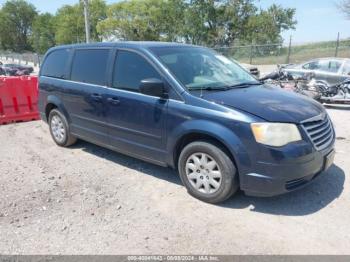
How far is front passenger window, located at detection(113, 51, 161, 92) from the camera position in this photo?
475 cm

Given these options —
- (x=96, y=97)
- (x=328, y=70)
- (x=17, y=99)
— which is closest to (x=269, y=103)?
(x=96, y=97)

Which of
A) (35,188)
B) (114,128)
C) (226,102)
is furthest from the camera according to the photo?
(114,128)

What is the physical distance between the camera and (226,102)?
409 cm

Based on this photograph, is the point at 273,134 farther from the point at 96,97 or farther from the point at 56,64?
the point at 56,64

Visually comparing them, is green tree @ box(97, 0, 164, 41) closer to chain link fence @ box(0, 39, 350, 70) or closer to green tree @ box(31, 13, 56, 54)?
chain link fence @ box(0, 39, 350, 70)

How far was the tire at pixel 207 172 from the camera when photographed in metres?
4.04

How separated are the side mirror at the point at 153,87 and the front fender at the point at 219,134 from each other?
1.58 ft

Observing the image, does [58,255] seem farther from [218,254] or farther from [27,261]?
[218,254]

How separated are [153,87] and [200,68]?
0.86m

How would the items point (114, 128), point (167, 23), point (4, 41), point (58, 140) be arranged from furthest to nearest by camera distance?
point (4, 41) < point (167, 23) < point (58, 140) < point (114, 128)

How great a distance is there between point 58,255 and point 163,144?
1808 millimetres

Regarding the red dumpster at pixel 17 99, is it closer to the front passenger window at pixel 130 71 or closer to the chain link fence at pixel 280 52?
the front passenger window at pixel 130 71

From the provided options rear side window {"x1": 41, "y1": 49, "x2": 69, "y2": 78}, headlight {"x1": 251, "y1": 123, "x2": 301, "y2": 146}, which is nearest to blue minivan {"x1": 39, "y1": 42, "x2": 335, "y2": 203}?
headlight {"x1": 251, "y1": 123, "x2": 301, "y2": 146}

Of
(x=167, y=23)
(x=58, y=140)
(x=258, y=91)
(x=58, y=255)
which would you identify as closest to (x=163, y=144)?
(x=258, y=91)
